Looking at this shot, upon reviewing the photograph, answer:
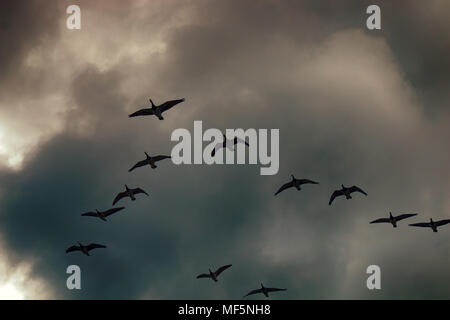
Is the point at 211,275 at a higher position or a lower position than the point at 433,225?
lower

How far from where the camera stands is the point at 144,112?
13675 cm
